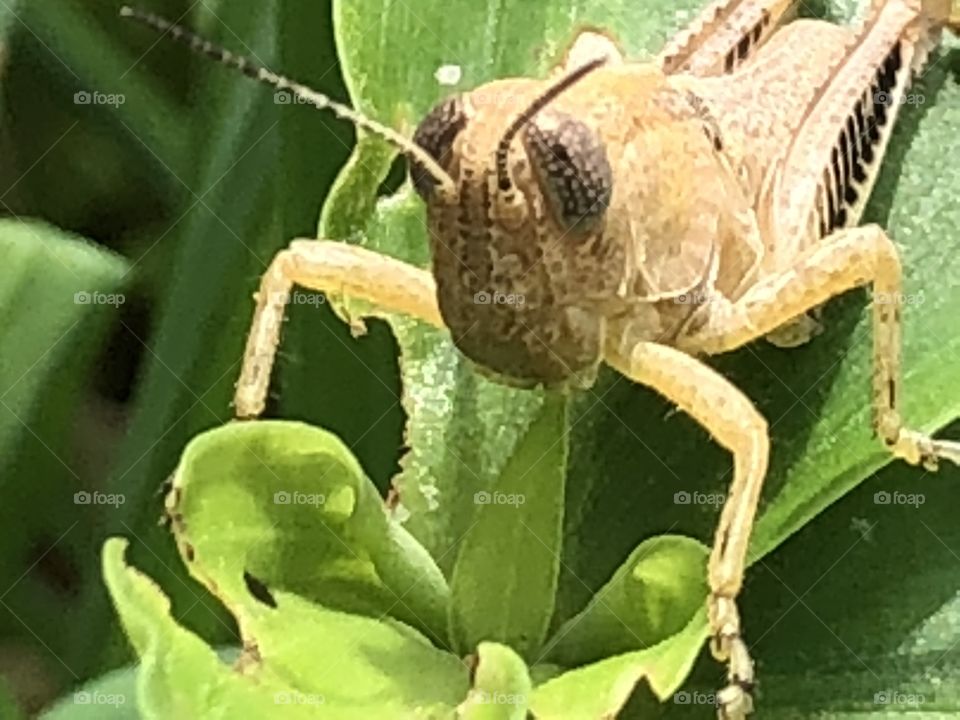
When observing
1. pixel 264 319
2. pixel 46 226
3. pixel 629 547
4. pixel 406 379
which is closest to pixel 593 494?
pixel 629 547

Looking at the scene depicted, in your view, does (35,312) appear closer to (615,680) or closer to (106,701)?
(106,701)

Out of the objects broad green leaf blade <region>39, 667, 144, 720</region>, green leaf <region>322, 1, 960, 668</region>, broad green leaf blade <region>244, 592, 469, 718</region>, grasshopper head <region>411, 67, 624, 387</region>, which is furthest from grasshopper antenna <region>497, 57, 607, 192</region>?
broad green leaf blade <region>39, 667, 144, 720</region>

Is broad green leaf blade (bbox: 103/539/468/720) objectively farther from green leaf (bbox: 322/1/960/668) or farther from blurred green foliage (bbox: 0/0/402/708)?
blurred green foliage (bbox: 0/0/402/708)

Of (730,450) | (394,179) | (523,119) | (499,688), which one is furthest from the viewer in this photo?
(394,179)

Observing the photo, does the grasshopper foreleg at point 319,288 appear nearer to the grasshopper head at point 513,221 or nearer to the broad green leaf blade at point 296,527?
the grasshopper head at point 513,221

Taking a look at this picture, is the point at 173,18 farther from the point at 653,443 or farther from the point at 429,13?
the point at 653,443

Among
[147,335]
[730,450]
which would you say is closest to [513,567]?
[730,450]

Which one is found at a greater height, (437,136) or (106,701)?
(437,136)
